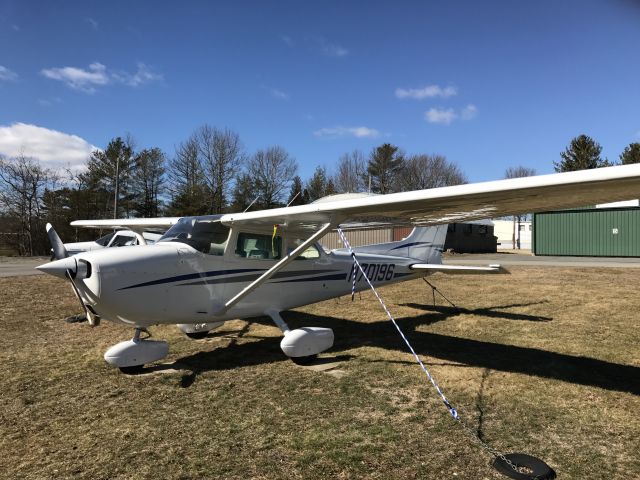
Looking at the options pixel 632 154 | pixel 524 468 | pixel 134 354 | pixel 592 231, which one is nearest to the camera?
pixel 524 468

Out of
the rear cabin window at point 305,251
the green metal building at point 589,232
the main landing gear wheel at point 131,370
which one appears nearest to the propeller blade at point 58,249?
the main landing gear wheel at point 131,370

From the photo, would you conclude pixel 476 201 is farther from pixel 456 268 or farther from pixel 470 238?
pixel 470 238

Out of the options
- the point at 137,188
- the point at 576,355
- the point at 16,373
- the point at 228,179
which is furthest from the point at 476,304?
the point at 137,188

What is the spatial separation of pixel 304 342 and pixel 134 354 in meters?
2.10

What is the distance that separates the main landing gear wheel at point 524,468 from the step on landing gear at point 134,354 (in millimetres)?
4042

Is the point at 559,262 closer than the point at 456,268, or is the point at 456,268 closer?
the point at 456,268

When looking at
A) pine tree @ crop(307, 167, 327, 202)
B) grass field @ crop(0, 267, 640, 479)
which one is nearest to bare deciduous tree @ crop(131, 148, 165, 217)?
pine tree @ crop(307, 167, 327, 202)

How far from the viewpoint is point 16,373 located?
5.41m

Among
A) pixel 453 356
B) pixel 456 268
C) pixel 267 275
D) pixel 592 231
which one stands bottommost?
pixel 453 356

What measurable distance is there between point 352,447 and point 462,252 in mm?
32783

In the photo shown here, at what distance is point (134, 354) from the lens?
5289 millimetres

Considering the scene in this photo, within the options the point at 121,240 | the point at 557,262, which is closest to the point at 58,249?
the point at 121,240

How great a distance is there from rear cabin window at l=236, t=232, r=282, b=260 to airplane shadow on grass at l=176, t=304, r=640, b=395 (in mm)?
1444

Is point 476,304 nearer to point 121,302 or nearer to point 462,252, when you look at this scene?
point 121,302
